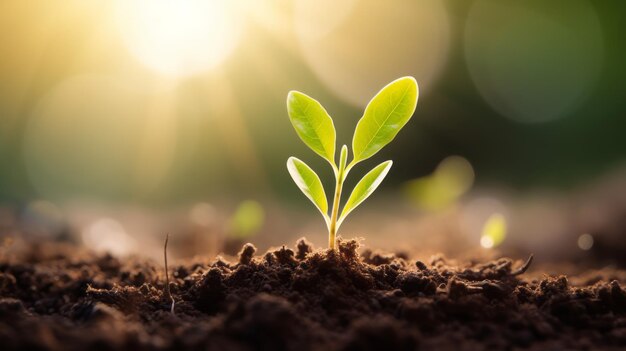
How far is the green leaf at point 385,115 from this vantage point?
1402 millimetres

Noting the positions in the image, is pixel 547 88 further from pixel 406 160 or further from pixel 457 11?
pixel 406 160

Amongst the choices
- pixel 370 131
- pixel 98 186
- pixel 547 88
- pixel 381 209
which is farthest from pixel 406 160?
pixel 370 131

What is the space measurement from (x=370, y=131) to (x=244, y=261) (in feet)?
1.93

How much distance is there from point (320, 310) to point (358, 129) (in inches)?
21.6

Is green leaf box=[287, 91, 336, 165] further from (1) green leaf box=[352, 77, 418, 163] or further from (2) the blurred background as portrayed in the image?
(2) the blurred background

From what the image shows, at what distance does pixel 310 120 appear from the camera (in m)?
1.45

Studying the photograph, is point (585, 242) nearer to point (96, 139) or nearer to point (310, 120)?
point (310, 120)

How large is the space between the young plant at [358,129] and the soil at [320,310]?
0.18 metres

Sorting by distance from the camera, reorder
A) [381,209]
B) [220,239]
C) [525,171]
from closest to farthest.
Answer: [220,239]
[381,209]
[525,171]

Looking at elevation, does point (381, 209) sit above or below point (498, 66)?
below

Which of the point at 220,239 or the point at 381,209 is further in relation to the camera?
the point at 381,209

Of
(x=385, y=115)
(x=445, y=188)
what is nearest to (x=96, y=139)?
(x=445, y=188)

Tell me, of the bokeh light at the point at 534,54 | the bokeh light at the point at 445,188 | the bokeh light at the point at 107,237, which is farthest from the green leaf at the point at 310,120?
the bokeh light at the point at 534,54

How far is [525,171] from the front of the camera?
23.4ft
